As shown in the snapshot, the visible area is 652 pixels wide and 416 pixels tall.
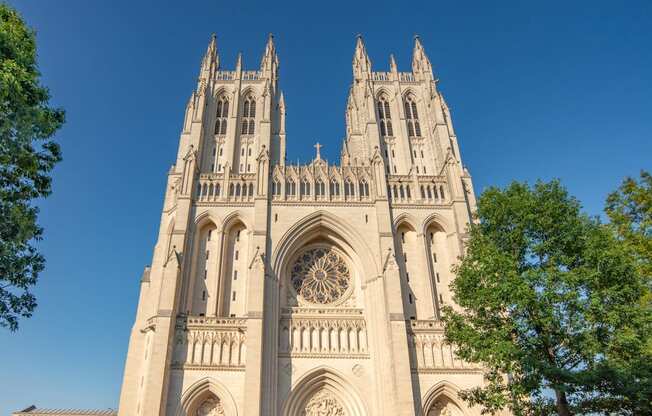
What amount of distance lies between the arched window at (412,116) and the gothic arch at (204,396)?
2517 cm

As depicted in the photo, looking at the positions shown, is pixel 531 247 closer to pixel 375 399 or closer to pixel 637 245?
pixel 637 245

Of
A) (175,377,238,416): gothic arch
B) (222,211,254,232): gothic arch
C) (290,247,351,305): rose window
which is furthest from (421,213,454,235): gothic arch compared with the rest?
(175,377,238,416): gothic arch

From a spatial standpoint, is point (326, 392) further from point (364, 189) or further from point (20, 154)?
point (20, 154)

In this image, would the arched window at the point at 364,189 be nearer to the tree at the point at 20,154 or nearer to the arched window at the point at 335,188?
the arched window at the point at 335,188

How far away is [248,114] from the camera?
127 feet

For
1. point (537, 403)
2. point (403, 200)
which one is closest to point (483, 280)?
point (537, 403)

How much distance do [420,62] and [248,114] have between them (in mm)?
17706

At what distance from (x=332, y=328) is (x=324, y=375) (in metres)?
2.85

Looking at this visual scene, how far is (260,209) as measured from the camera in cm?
3064

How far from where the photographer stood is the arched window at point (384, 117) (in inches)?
1515

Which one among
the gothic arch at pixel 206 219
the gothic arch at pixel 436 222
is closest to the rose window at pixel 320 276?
the gothic arch at pixel 206 219

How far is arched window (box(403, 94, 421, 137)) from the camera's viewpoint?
127 ft

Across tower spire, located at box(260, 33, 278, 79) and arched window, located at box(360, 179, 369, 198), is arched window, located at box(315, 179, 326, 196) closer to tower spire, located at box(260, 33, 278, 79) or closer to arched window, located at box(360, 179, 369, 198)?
arched window, located at box(360, 179, 369, 198)

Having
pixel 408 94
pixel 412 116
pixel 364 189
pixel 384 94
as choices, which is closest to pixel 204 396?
pixel 364 189
